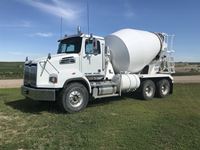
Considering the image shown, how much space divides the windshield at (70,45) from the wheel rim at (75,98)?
68.0 inches

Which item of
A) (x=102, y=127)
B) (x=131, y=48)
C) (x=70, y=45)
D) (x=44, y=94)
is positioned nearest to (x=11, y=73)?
(x=131, y=48)

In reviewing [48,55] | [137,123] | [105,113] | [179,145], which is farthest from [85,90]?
[179,145]

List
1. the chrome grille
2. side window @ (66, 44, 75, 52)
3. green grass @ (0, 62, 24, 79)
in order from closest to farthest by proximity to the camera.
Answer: the chrome grille < side window @ (66, 44, 75, 52) < green grass @ (0, 62, 24, 79)

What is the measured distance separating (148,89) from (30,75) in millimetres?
6210

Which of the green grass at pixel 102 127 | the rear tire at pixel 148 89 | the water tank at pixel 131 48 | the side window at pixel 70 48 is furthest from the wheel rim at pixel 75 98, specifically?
the rear tire at pixel 148 89

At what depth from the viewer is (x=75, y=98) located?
10062mm

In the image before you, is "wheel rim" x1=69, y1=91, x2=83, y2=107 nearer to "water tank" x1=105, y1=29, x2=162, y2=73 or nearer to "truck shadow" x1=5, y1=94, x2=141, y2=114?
"truck shadow" x1=5, y1=94, x2=141, y2=114

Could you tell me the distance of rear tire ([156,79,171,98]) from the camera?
554 inches

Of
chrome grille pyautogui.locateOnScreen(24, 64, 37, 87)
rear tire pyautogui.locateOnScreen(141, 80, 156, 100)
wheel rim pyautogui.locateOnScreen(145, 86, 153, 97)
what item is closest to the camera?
chrome grille pyautogui.locateOnScreen(24, 64, 37, 87)

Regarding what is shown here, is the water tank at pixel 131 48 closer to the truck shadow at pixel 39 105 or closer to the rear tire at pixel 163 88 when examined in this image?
the rear tire at pixel 163 88

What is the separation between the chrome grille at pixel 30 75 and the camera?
9766mm

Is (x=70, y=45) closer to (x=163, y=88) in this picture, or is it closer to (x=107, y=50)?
(x=107, y=50)

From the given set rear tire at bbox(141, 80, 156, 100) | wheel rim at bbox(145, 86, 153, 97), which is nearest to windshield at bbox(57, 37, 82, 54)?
rear tire at bbox(141, 80, 156, 100)

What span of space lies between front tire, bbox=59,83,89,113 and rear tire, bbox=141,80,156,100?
390 cm
